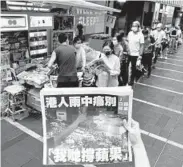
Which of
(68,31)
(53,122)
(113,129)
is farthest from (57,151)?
(68,31)

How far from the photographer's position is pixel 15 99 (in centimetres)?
535

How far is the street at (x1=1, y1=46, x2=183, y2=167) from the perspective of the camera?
4.14m

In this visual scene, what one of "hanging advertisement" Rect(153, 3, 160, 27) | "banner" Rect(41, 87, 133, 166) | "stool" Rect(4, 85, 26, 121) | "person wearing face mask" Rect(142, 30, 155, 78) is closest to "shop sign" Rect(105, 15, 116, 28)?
"person wearing face mask" Rect(142, 30, 155, 78)

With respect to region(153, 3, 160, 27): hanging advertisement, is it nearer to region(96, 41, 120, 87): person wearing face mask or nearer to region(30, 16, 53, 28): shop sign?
region(30, 16, 53, 28): shop sign

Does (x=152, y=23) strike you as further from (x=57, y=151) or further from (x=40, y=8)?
(x=57, y=151)

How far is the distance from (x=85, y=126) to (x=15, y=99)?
3863 millimetres

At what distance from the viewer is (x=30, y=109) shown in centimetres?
573

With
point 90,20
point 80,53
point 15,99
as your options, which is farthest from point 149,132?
point 90,20

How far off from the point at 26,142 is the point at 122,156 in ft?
10.2

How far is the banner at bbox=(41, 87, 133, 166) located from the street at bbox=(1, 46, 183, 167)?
2230 millimetres

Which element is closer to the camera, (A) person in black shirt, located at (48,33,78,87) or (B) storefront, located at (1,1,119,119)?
(A) person in black shirt, located at (48,33,78,87)

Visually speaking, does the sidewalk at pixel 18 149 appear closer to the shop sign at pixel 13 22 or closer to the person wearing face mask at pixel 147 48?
the shop sign at pixel 13 22

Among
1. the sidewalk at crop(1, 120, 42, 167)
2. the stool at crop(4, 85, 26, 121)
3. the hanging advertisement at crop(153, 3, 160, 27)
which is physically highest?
the hanging advertisement at crop(153, 3, 160, 27)

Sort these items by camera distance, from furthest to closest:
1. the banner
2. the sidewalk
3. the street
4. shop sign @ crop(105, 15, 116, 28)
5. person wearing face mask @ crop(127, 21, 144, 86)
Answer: shop sign @ crop(105, 15, 116, 28) → person wearing face mask @ crop(127, 21, 144, 86) → the street → the sidewalk → the banner
